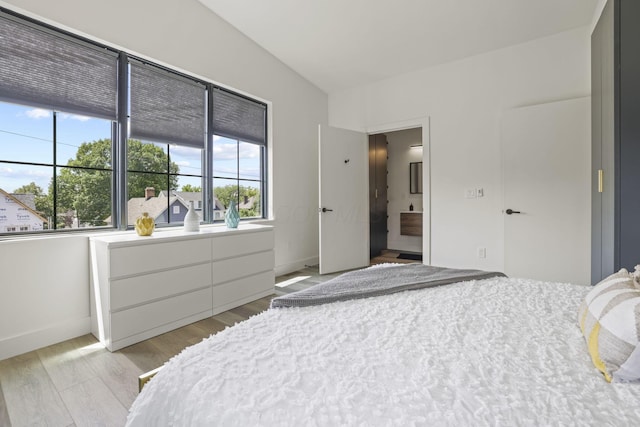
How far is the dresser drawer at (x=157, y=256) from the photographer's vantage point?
2.14 meters

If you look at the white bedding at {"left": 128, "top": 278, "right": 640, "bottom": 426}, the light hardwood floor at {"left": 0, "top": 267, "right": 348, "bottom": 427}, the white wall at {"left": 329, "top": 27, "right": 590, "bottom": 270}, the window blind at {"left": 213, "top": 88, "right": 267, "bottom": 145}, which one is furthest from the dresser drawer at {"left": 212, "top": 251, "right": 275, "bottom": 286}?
the white wall at {"left": 329, "top": 27, "right": 590, "bottom": 270}

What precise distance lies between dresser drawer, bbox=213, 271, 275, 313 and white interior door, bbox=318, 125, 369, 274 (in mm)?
1014

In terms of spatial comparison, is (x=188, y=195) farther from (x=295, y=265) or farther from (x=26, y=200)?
(x=295, y=265)

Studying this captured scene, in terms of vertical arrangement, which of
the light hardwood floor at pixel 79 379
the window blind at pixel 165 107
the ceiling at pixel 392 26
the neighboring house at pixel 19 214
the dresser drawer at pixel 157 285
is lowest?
the light hardwood floor at pixel 79 379

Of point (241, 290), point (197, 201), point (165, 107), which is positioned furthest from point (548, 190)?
point (165, 107)

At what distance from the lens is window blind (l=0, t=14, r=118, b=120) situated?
6.69 feet

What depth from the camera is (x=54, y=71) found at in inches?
87.5

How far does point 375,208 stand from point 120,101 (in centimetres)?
385

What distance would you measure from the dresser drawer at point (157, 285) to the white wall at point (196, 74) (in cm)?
47

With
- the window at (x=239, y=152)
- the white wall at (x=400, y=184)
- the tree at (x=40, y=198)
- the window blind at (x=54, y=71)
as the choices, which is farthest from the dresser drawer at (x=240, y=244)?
the white wall at (x=400, y=184)

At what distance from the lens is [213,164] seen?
3406 mm

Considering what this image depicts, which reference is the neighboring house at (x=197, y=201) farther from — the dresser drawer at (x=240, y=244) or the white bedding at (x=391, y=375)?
the white bedding at (x=391, y=375)

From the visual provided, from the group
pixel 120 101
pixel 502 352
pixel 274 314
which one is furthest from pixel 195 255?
pixel 502 352

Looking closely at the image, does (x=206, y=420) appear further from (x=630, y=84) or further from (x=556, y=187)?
(x=556, y=187)
